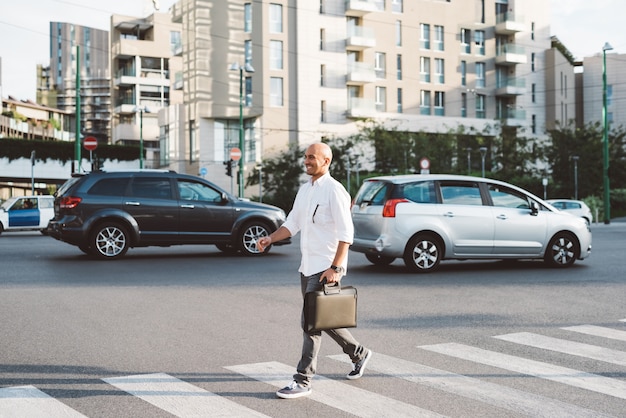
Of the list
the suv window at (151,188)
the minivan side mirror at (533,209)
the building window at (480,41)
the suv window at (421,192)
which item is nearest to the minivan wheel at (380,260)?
the suv window at (421,192)

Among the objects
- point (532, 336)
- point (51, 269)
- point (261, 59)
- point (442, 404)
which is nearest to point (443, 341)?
point (532, 336)

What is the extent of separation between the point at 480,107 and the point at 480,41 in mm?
5731

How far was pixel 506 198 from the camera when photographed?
14.7 meters

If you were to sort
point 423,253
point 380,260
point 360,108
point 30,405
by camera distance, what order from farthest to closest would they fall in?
Answer: point 360,108
point 380,260
point 423,253
point 30,405

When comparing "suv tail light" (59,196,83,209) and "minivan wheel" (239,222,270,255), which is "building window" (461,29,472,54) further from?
"suv tail light" (59,196,83,209)

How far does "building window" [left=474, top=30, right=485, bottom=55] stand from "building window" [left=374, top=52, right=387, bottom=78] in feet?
33.3

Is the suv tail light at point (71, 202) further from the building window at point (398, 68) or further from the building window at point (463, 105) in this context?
the building window at point (463, 105)

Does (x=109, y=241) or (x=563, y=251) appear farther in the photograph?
(x=109, y=241)

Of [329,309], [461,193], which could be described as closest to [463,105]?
[461,193]

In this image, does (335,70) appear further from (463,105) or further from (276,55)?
(463,105)

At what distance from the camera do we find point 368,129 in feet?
186

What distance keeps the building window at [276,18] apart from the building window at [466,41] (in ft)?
59.0

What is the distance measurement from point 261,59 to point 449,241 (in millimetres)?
46029

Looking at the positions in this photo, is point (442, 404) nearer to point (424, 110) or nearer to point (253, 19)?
point (253, 19)
